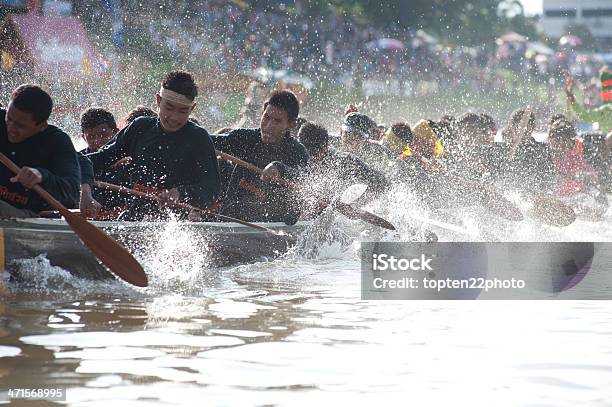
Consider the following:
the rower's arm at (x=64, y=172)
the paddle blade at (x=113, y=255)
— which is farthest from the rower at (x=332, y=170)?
the rower's arm at (x=64, y=172)

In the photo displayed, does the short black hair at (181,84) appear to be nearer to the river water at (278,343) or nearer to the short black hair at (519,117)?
the river water at (278,343)

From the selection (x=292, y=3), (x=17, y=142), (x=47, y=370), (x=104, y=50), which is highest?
(x=292, y=3)

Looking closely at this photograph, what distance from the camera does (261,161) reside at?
33.9 ft

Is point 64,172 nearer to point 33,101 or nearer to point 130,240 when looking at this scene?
point 33,101

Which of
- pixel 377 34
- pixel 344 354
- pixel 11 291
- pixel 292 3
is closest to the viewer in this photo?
pixel 344 354

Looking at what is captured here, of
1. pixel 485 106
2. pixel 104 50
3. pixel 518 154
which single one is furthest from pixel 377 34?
pixel 518 154

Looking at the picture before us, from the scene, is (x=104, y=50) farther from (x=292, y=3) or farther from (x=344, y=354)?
(x=344, y=354)

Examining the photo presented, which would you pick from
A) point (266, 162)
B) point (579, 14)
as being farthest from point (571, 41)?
point (266, 162)

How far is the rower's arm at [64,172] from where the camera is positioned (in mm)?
7727

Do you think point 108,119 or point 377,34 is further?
point 377,34

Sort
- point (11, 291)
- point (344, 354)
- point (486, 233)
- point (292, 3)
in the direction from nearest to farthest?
point (344, 354)
point (11, 291)
point (486, 233)
point (292, 3)

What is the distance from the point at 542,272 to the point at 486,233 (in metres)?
2.90

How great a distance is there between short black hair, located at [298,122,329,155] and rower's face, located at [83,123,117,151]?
195 centimetres

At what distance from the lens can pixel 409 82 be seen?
133ft
